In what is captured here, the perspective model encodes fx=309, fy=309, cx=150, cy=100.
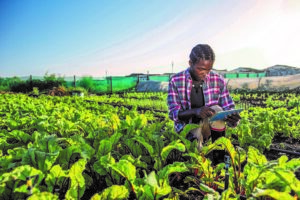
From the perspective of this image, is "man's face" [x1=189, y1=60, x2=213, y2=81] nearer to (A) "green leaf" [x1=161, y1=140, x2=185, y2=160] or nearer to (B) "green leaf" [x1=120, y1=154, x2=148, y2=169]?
(A) "green leaf" [x1=161, y1=140, x2=185, y2=160]

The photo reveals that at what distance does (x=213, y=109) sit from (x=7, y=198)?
1.91 m

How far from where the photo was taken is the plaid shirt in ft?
10.8

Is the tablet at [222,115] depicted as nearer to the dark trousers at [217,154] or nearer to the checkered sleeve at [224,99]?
the dark trousers at [217,154]

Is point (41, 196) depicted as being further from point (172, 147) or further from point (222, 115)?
point (222, 115)

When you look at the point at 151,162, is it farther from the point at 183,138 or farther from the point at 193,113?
the point at 193,113

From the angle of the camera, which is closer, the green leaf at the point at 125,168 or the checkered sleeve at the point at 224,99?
the green leaf at the point at 125,168

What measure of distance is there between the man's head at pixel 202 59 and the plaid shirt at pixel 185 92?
0.87ft

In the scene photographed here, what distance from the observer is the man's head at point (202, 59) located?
291 cm

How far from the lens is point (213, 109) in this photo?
2.94 meters

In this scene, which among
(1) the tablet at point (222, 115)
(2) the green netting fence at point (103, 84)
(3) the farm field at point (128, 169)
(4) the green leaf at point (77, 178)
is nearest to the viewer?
(3) the farm field at point (128, 169)

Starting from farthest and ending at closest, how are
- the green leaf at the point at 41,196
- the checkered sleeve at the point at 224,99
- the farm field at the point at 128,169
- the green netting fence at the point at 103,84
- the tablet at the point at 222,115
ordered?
the green netting fence at the point at 103,84
the checkered sleeve at the point at 224,99
the tablet at the point at 222,115
the farm field at the point at 128,169
the green leaf at the point at 41,196

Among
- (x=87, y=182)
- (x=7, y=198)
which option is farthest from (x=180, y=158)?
(x=7, y=198)

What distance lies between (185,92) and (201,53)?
0.56 metres

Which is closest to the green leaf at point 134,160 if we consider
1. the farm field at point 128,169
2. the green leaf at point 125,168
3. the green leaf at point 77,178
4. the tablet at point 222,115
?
the farm field at point 128,169
